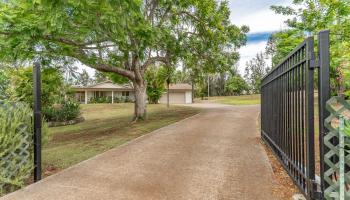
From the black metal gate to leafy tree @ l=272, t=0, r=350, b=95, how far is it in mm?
1050

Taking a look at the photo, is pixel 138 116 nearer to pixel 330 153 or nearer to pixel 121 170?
pixel 121 170

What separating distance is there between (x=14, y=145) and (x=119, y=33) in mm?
4925

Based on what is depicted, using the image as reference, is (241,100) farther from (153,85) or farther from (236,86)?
(153,85)

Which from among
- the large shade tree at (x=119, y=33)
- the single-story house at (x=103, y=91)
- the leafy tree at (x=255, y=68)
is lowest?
the single-story house at (x=103, y=91)

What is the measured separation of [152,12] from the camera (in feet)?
52.1

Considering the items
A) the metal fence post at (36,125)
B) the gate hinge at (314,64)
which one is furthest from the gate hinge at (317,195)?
the metal fence post at (36,125)

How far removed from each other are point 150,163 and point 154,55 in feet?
39.5

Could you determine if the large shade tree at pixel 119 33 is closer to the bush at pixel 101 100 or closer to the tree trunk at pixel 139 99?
the tree trunk at pixel 139 99

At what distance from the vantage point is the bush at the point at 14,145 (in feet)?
15.7

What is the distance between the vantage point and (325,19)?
24.0 ft

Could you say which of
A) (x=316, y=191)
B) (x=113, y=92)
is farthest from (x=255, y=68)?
(x=316, y=191)

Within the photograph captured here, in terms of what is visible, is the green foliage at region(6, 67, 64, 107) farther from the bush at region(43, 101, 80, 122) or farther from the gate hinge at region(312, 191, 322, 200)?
the gate hinge at region(312, 191, 322, 200)

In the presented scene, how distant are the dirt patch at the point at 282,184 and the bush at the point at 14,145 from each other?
4677mm

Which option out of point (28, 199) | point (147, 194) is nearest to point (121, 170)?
point (147, 194)
